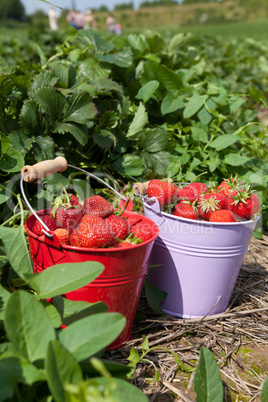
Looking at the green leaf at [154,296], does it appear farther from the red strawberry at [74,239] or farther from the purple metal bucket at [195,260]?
the red strawberry at [74,239]

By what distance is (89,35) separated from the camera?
238 centimetres

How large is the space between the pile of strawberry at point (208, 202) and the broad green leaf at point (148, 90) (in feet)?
3.05

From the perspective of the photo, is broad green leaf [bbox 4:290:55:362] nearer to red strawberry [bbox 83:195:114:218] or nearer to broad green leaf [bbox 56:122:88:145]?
red strawberry [bbox 83:195:114:218]

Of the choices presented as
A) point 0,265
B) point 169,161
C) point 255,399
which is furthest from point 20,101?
point 255,399

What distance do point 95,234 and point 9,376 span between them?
0.51 meters

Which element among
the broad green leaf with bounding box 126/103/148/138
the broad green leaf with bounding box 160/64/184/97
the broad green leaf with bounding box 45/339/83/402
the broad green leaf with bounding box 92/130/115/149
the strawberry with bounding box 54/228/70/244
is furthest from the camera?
the broad green leaf with bounding box 160/64/184/97

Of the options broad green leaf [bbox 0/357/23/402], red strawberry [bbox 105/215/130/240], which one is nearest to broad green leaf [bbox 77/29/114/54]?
red strawberry [bbox 105/215/130/240]

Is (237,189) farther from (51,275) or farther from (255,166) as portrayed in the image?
(255,166)

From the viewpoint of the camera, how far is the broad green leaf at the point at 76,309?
1.11m

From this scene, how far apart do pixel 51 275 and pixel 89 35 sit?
1831mm

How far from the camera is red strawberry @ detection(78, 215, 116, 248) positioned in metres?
1.17

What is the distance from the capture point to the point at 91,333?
0.82 metres

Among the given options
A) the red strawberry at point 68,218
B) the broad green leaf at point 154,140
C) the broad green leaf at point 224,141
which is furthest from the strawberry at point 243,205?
the broad green leaf at point 154,140

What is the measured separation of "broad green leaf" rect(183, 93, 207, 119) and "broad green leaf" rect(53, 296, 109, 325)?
4.90 feet
